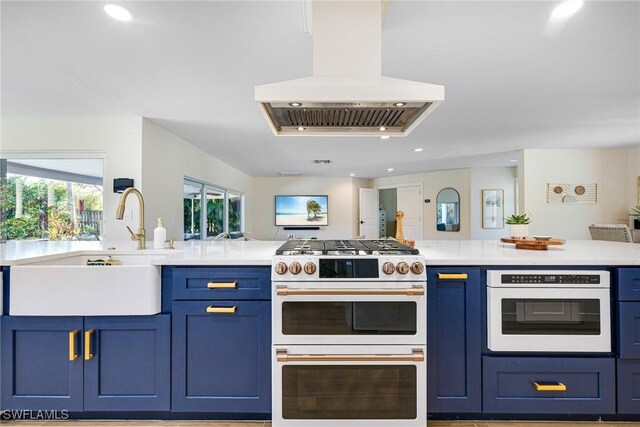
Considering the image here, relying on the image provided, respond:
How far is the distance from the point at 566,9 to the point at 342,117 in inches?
47.9

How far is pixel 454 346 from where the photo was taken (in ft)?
5.88

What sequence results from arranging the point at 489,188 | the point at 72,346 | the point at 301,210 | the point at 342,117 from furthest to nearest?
the point at 301,210 < the point at 489,188 < the point at 342,117 < the point at 72,346

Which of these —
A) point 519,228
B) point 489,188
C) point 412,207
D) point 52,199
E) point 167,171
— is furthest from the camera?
point 412,207

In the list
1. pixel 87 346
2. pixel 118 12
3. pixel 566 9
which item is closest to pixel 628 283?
pixel 566 9

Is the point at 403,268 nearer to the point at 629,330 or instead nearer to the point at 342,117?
the point at 342,117

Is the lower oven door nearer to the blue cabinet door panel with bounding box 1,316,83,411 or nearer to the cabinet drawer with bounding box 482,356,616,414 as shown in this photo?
the cabinet drawer with bounding box 482,356,616,414

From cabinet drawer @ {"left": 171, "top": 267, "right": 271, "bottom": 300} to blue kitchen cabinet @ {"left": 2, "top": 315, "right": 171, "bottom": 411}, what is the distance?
0.21m

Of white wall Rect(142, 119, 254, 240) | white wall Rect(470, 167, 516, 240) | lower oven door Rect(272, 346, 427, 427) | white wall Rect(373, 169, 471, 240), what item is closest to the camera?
lower oven door Rect(272, 346, 427, 427)

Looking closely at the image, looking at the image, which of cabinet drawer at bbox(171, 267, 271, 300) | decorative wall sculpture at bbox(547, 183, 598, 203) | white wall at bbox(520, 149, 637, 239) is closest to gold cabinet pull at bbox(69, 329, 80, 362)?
cabinet drawer at bbox(171, 267, 271, 300)

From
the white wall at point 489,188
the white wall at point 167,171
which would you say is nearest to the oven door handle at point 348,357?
the white wall at point 167,171

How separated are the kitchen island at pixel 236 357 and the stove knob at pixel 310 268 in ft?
0.75

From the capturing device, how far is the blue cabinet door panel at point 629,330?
1.74m

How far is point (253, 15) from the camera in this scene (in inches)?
66.8

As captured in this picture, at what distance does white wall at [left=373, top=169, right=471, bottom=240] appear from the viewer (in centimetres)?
758
